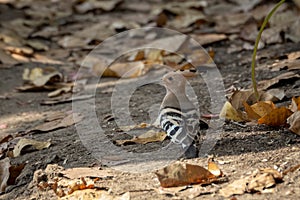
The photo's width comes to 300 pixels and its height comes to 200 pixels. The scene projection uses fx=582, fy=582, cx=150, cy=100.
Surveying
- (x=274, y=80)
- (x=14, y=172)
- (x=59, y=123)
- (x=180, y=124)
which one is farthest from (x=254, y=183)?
(x=59, y=123)

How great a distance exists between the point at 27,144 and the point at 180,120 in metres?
0.80

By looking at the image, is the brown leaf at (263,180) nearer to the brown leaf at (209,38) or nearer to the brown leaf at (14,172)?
the brown leaf at (14,172)

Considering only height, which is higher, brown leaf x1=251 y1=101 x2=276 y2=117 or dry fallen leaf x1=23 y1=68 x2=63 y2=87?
dry fallen leaf x1=23 y1=68 x2=63 y2=87

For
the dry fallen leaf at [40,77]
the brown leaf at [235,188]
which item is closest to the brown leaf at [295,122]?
the brown leaf at [235,188]

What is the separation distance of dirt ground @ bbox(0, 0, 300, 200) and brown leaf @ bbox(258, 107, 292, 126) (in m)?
0.03

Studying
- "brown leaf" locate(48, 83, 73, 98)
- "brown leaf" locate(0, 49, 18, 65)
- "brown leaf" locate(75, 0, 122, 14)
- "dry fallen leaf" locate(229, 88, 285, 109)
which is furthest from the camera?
"brown leaf" locate(75, 0, 122, 14)

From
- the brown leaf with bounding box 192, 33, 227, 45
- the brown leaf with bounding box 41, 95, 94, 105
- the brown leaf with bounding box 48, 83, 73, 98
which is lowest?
the brown leaf with bounding box 41, 95, 94, 105

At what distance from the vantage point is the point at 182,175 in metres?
1.97

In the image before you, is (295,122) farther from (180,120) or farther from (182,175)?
(182,175)

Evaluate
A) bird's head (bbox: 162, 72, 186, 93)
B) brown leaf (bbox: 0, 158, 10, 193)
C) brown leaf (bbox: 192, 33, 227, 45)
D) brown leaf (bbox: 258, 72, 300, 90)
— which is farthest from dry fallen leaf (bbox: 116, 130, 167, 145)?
brown leaf (bbox: 192, 33, 227, 45)

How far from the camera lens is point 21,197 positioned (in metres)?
2.23

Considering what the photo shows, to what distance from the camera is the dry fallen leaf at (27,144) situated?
8.67 ft

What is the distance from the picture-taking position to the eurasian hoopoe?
2174mm

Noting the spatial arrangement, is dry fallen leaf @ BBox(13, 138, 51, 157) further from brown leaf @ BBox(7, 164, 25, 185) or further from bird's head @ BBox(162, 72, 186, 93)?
bird's head @ BBox(162, 72, 186, 93)
